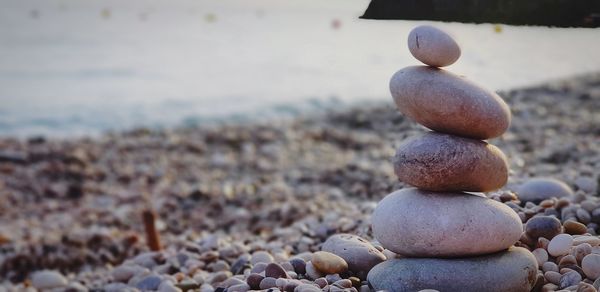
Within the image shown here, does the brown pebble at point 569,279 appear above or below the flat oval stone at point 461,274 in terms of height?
below

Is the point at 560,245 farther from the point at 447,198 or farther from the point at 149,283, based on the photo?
the point at 149,283

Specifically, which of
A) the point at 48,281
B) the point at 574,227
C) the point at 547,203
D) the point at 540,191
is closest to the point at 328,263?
the point at 574,227

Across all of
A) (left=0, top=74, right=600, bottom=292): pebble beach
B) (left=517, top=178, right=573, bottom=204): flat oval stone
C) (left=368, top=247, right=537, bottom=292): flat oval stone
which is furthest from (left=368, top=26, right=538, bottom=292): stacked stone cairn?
(left=517, top=178, right=573, bottom=204): flat oval stone

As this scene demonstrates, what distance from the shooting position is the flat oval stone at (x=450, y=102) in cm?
256

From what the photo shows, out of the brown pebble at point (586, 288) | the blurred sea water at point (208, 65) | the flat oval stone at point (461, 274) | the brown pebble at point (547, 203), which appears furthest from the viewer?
the blurred sea water at point (208, 65)

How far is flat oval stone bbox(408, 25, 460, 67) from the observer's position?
2535mm

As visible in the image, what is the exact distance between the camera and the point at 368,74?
15.5 metres

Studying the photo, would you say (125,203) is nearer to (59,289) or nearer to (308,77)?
(59,289)

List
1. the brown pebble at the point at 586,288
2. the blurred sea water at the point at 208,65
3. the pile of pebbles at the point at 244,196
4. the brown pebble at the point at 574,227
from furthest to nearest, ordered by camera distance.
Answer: the blurred sea water at the point at 208,65 → the pile of pebbles at the point at 244,196 → the brown pebble at the point at 574,227 → the brown pebble at the point at 586,288

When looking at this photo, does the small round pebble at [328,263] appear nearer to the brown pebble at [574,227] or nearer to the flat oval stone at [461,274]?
the flat oval stone at [461,274]

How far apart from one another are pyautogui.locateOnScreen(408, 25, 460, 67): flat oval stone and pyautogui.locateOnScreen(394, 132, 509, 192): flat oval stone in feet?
1.04

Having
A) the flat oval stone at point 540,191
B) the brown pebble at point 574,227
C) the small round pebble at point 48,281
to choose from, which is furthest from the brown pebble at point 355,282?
the small round pebble at point 48,281

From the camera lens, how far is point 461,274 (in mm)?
2434

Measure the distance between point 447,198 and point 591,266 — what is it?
0.61 meters
